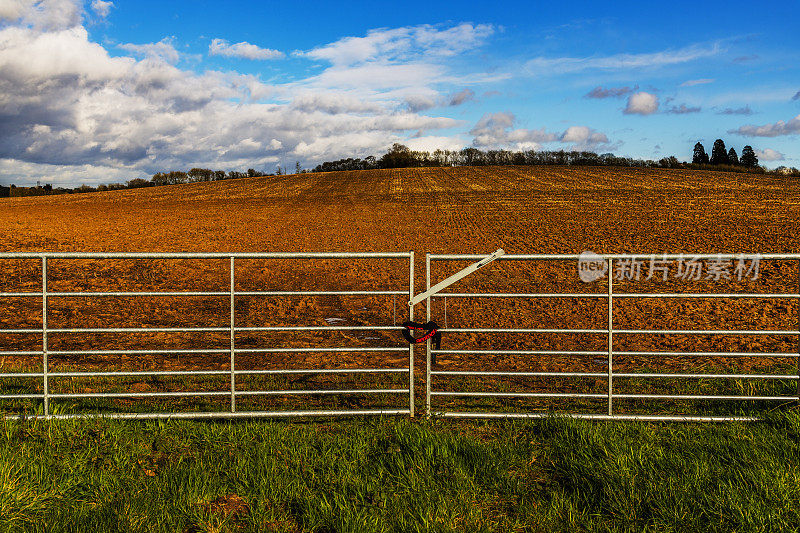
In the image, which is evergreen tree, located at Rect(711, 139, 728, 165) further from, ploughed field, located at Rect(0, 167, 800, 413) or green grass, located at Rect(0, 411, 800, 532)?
green grass, located at Rect(0, 411, 800, 532)

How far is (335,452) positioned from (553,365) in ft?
14.3

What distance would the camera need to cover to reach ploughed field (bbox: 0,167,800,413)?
21.0 feet

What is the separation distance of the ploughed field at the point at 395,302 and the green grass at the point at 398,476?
0.90 meters

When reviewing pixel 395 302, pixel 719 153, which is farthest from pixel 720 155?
pixel 395 302

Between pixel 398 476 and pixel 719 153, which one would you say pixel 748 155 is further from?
pixel 398 476

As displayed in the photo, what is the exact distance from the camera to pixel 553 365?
7750 mm

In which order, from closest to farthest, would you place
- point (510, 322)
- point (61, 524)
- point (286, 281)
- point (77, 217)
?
point (61, 524) → point (510, 322) → point (286, 281) → point (77, 217)

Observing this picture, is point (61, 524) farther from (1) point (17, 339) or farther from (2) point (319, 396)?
(1) point (17, 339)

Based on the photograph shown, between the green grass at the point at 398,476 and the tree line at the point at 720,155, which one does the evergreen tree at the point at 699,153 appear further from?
the green grass at the point at 398,476

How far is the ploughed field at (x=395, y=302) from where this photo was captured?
21.0 feet

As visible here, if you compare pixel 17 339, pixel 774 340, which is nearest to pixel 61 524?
pixel 17 339

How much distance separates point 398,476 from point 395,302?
282 inches

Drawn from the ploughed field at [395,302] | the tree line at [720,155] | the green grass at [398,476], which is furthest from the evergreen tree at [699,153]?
the green grass at [398,476]

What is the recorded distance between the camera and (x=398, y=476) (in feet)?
12.8
